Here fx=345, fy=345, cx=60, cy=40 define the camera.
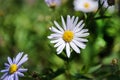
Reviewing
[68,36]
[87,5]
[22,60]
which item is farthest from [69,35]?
[87,5]

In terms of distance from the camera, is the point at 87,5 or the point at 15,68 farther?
the point at 87,5

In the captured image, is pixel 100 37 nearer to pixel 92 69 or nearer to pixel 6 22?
pixel 92 69

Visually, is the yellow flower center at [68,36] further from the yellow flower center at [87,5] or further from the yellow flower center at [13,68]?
the yellow flower center at [87,5]

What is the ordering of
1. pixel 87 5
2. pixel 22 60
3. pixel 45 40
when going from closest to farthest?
1. pixel 22 60
2. pixel 87 5
3. pixel 45 40

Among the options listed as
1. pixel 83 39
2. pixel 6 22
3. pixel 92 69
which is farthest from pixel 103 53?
pixel 83 39

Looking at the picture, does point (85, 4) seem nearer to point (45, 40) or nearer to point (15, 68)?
point (45, 40)

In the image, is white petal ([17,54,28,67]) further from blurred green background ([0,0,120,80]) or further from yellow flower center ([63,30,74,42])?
blurred green background ([0,0,120,80])

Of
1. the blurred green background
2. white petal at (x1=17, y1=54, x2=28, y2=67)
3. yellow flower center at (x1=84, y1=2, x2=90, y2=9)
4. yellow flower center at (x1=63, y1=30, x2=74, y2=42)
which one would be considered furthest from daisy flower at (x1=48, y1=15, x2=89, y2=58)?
yellow flower center at (x1=84, y1=2, x2=90, y2=9)
